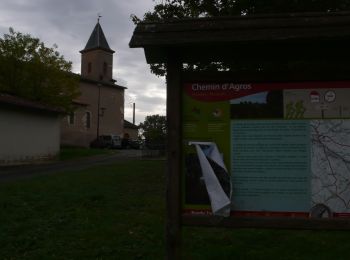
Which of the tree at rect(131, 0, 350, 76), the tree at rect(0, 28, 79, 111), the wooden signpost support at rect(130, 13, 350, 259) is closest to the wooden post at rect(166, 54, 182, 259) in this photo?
the wooden signpost support at rect(130, 13, 350, 259)

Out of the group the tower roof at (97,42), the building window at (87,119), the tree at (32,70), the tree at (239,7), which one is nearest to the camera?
the tree at (239,7)

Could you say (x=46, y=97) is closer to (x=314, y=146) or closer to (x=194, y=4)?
(x=194, y=4)

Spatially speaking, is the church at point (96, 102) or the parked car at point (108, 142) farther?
the church at point (96, 102)

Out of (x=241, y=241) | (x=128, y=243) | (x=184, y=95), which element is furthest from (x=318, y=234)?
(x=184, y=95)

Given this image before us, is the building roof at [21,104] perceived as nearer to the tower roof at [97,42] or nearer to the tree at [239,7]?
the tree at [239,7]

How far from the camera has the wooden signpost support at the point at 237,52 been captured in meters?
4.68

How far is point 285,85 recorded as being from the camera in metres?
5.00

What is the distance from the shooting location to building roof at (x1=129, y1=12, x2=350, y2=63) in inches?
183

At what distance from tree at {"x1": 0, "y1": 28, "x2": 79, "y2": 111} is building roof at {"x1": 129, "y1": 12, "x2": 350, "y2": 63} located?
110ft

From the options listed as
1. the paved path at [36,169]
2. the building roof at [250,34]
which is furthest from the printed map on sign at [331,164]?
the paved path at [36,169]

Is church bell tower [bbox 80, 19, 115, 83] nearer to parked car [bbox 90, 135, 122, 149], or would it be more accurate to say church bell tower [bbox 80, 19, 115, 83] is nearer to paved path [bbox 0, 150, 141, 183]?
parked car [bbox 90, 135, 122, 149]

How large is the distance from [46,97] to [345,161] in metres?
35.2

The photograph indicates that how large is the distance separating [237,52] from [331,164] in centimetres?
143

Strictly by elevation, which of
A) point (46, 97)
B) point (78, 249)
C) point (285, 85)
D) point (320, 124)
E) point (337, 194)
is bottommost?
point (78, 249)
